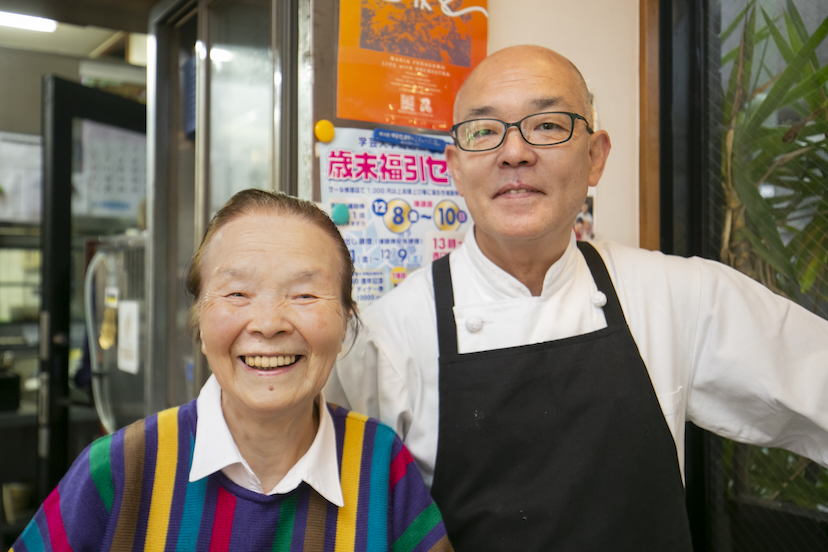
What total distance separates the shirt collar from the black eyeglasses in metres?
0.26

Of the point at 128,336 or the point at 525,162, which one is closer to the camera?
the point at 525,162

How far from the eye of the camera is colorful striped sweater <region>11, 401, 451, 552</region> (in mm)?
991

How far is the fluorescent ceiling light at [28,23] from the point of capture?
4.22 meters

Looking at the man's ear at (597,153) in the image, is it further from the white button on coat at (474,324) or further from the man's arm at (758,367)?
the white button on coat at (474,324)

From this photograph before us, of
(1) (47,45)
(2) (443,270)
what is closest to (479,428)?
(2) (443,270)

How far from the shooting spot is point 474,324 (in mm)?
1292

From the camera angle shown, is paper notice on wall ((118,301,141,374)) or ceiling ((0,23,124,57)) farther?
ceiling ((0,23,124,57))

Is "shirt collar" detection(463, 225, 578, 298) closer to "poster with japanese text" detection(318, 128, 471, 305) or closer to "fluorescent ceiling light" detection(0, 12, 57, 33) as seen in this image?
"poster with japanese text" detection(318, 128, 471, 305)

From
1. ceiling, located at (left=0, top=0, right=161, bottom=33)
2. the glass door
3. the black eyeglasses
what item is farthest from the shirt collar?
ceiling, located at (left=0, top=0, right=161, bottom=33)

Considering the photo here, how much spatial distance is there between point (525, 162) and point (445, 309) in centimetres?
37

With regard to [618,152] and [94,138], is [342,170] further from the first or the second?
[94,138]

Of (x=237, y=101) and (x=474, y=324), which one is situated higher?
(x=237, y=101)

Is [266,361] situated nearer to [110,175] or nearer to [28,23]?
[110,175]

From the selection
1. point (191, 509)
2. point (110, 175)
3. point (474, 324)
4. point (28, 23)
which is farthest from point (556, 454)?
point (28, 23)
